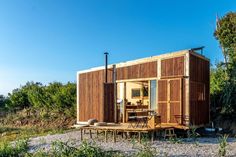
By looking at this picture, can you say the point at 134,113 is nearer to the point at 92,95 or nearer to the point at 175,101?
the point at 175,101

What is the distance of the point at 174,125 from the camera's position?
11562 millimetres

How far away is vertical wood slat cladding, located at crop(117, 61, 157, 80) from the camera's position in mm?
12664

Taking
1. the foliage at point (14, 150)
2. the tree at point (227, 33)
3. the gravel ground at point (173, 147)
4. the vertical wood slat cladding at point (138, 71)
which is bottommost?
the foliage at point (14, 150)

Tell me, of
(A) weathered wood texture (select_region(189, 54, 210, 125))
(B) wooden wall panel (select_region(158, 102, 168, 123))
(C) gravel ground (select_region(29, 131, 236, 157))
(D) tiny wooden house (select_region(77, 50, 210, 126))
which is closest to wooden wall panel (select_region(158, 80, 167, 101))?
(D) tiny wooden house (select_region(77, 50, 210, 126))

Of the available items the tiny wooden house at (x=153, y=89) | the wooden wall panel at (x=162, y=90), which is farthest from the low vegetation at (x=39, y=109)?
the wooden wall panel at (x=162, y=90)

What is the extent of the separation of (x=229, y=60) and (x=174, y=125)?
522 cm

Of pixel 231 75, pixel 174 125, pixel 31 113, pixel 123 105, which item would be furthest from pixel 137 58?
pixel 31 113

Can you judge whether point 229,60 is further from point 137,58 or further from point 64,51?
point 64,51

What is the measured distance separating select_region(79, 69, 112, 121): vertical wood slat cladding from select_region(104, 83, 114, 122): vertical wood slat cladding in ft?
0.60

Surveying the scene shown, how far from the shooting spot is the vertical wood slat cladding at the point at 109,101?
45.6ft

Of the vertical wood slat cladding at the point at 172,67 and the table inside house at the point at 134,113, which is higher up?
the vertical wood slat cladding at the point at 172,67

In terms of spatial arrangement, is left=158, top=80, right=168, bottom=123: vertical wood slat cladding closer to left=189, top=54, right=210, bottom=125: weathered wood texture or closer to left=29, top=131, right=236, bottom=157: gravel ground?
left=189, top=54, right=210, bottom=125: weathered wood texture

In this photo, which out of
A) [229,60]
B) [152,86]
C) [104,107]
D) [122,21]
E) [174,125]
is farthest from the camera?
[122,21]

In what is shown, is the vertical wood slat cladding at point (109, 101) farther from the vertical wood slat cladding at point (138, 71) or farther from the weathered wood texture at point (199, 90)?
the weathered wood texture at point (199, 90)
